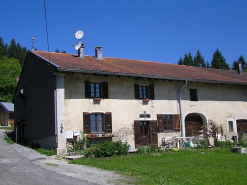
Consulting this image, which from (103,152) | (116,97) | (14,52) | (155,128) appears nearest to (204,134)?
(155,128)

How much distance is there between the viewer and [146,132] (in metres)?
19.6

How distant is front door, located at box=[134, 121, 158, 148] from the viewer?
19.1 meters

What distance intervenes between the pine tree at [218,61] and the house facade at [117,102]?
4398cm

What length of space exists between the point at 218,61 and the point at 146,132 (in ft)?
173

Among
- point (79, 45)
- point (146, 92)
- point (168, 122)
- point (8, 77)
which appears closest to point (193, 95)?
point (168, 122)

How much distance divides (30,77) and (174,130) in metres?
11.4

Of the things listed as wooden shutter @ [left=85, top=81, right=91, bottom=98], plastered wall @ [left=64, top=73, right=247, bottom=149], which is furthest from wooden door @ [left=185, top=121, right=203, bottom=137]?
wooden shutter @ [left=85, top=81, right=91, bottom=98]

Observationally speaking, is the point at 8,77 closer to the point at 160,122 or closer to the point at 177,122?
the point at 160,122

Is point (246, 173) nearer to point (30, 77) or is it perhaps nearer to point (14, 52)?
point (30, 77)

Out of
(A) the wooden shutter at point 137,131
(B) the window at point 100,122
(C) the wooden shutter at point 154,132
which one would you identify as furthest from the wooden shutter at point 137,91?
(B) the window at point 100,122

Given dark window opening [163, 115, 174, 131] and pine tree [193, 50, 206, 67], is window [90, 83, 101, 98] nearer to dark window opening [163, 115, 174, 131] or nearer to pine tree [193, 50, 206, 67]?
dark window opening [163, 115, 174, 131]

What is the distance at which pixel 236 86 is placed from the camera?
23812 millimetres

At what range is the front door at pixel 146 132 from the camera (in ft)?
62.5

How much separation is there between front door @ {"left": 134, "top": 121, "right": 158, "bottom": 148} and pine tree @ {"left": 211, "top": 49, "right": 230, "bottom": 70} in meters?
50.9
